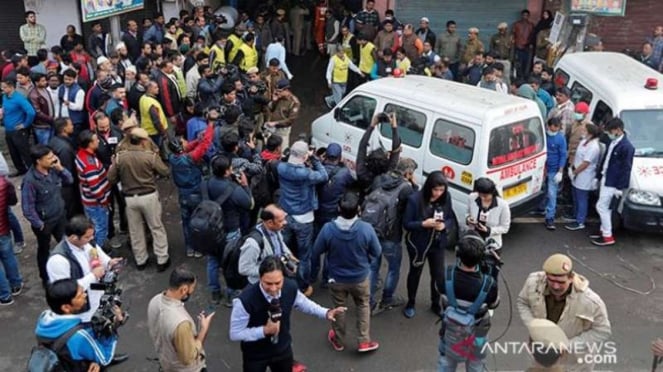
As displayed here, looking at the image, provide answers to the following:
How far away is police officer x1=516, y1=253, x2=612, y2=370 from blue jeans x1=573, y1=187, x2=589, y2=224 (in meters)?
4.54

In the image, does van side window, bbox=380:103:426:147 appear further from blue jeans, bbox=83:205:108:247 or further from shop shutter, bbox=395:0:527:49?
shop shutter, bbox=395:0:527:49

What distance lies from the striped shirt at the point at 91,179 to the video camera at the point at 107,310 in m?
2.46

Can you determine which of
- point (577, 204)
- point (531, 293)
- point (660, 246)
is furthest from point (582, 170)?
point (531, 293)

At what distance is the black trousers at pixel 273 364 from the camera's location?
16.0 ft

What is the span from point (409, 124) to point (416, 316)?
8.79ft

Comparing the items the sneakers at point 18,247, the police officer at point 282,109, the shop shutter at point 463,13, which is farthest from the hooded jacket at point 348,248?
the shop shutter at point 463,13

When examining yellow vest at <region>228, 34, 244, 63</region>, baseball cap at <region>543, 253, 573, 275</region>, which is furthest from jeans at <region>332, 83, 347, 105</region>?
baseball cap at <region>543, 253, 573, 275</region>

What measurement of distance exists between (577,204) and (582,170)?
1.82ft

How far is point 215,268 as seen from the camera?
7102 millimetres

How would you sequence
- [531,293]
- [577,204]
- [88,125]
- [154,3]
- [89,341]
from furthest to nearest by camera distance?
[154,3] → [88,125] → [577,204] → [531,293] → [89,341]

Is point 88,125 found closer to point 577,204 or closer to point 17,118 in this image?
point 17,118

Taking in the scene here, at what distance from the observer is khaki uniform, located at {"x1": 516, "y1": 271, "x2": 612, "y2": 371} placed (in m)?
4.59

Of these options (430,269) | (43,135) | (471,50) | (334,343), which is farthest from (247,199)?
(471,50)

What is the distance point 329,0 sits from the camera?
55.9 ft
